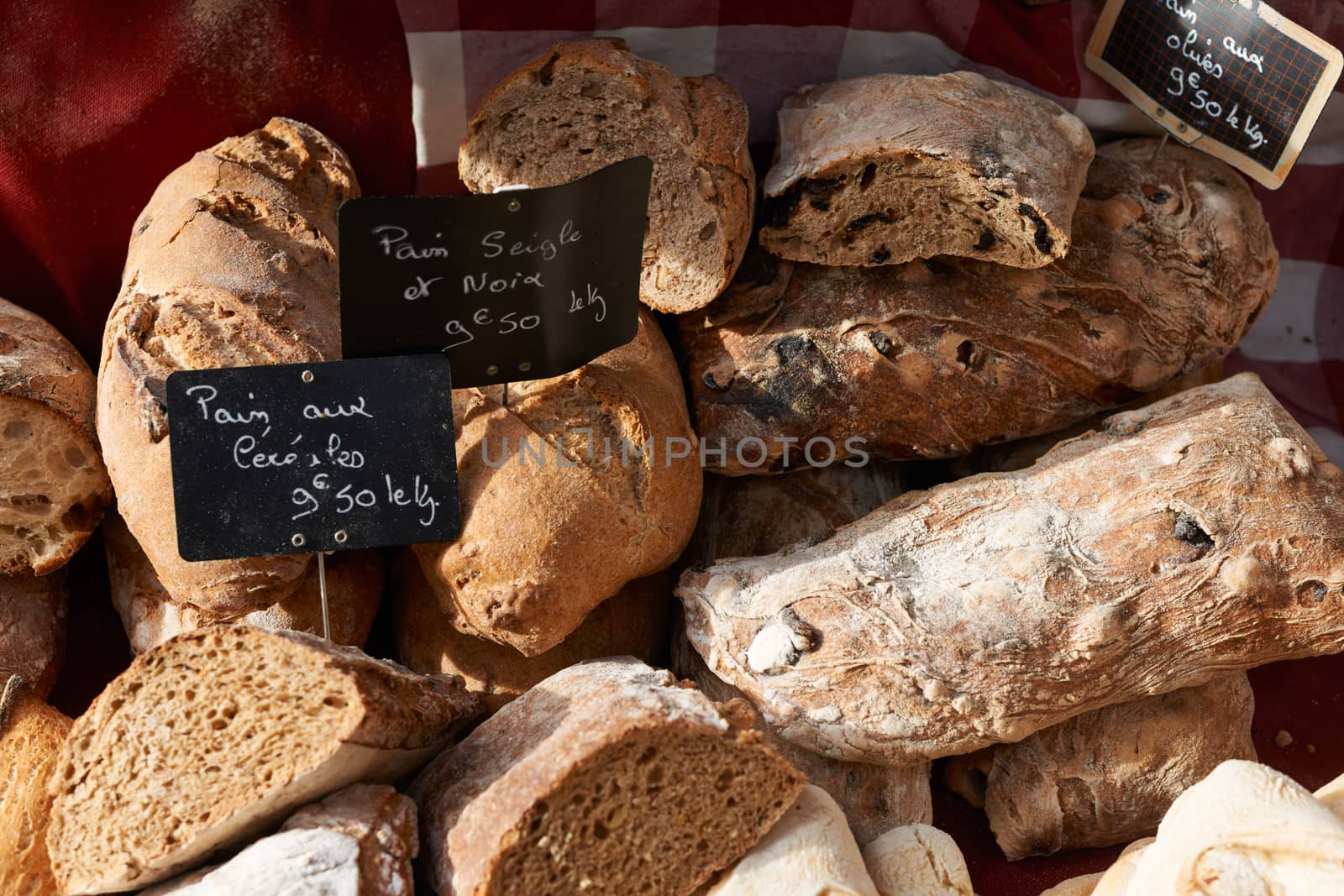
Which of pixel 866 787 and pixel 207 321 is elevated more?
pixel 207 321

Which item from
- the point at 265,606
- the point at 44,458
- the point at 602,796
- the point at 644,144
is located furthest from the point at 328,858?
the point at 644,144

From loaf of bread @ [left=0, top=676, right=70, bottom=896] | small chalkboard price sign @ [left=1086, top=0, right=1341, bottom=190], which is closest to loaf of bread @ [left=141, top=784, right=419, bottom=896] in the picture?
loaf of bread @ [left=0, top=676, right=70, bottom=896]

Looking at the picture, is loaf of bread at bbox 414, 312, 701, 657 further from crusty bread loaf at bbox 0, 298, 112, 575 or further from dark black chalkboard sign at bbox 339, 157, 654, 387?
crusty bread loaf at bbox 0, 298, 112, 575

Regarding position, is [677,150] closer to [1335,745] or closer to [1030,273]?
[1030,273]

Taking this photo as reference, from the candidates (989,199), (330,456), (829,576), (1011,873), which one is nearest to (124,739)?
(330,456)

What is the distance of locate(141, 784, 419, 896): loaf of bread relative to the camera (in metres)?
1.27

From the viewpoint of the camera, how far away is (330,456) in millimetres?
1618

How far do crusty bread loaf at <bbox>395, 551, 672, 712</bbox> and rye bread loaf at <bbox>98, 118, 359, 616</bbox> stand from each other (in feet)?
0.73

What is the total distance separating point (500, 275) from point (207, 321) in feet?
1.54

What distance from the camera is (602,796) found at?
1390 millimetres

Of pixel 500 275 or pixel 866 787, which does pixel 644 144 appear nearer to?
pixel 500 275

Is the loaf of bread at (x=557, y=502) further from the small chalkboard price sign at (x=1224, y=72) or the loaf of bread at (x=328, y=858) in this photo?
the small chalkboard price sign at (x=1224, y=72)

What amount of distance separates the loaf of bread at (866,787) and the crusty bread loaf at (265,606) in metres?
0.64

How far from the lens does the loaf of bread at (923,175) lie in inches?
72.9
